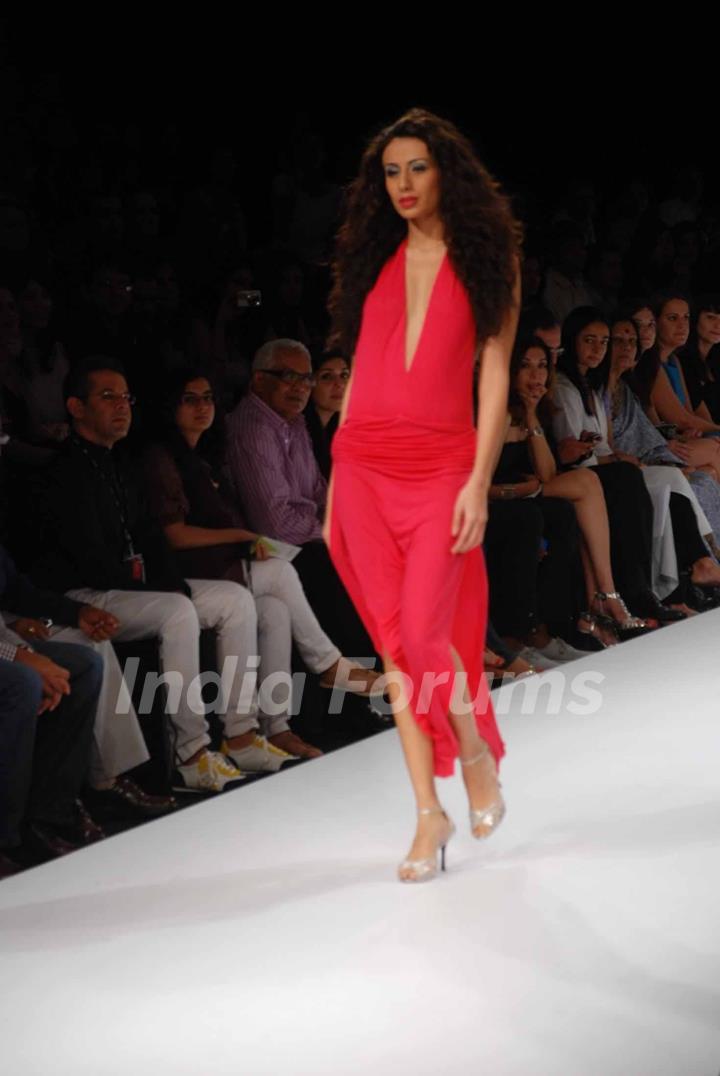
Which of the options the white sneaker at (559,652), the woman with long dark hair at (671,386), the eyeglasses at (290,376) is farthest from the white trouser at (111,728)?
the woman with long dark hair at (671,386)

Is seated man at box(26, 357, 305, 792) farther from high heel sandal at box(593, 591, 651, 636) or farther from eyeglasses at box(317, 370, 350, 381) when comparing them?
high heel sandal at box(593, 591, 651, 636)

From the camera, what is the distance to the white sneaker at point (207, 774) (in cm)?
358

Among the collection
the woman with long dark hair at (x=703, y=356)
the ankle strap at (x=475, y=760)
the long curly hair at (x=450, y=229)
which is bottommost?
A: the ankle strap at (x=475, y=760)

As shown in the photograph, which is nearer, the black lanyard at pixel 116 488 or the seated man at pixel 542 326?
the black lanyard at pixel 116 488

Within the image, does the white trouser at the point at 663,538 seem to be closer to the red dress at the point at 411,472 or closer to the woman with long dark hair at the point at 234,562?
the woman with long dark hair at the point at 234,562

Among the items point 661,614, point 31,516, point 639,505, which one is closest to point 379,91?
point 639,505

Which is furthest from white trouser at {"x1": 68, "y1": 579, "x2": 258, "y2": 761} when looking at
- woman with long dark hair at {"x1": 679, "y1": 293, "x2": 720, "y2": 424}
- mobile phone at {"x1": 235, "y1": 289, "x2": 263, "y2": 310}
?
woman with long dark hair at {"x1": 679, "y1": 293, "x2": 720, "y2": 424}

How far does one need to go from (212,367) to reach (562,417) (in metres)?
1.35

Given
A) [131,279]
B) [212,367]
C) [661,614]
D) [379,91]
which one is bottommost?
[661,614]

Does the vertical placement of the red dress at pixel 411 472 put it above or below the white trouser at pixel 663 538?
above

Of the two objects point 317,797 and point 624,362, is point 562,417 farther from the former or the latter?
point 317,797

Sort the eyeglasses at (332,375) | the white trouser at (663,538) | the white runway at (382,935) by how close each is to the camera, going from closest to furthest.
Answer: the white runway at (382,935), the eyeglasses at (332,375), the white trouser at (663,538)

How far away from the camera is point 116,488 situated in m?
3.68

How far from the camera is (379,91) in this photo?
5609 mm
